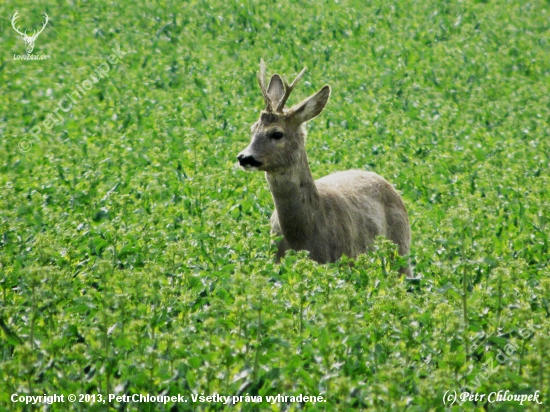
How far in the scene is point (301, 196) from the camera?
27.9 ft

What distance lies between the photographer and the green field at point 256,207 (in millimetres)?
5074

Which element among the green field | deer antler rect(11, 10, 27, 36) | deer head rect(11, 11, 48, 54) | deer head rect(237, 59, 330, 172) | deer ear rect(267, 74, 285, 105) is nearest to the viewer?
the green field

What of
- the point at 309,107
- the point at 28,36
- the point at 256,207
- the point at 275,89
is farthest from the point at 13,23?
the point at 309,107

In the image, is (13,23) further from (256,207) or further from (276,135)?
(276,135)

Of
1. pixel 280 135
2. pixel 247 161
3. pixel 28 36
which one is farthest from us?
pixel 28 36

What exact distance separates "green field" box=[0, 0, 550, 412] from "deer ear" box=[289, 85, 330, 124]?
121 centimetres

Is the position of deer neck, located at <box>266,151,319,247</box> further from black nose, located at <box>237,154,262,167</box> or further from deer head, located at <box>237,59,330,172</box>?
black nose, located at <box>237,154,262,167</box>

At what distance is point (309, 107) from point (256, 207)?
1855 mm

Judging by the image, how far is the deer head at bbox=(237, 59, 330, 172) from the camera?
8383mm

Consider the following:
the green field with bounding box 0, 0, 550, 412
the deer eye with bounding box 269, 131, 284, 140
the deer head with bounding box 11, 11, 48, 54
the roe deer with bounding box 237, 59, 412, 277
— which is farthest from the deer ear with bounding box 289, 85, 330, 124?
the deer head with bounding box 11, 11, 48, 54

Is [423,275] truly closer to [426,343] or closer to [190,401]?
[426,343]

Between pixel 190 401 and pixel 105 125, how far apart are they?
32.0 ft

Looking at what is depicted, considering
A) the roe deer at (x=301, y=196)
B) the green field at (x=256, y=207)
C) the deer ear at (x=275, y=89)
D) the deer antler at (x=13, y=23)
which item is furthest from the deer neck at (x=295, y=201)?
the deer antler at (x=13, y=23)

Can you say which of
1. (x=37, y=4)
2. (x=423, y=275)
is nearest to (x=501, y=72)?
(x=37, y=4)
